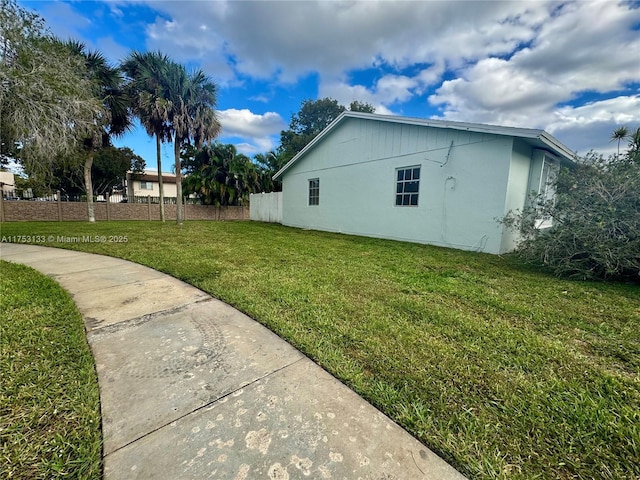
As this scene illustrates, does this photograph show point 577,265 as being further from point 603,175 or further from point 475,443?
point 475,443

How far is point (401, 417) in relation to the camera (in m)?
1.48

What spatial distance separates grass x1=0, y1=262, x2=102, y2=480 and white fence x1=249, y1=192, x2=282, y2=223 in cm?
1343

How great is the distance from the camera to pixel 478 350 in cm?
220

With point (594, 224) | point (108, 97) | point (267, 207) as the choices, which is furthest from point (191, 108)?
point (594, 224)

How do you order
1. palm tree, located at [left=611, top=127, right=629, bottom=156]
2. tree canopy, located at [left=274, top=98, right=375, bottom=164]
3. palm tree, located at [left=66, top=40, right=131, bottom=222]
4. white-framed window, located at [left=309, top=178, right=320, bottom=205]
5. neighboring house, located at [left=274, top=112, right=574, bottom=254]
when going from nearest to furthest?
neighboring house, located at [left=274, top=112, right=574, bottom=254] < palm tree, located at [left=611, top=127, right=629, bottom=156] < palm tree, located at [left=66, top=40, right=131, bottom=222] < white-framed window, located at [left=309, top=178, right=320, bottom=205] < tree canopy, located at [left=274, top=98, right=375, bottom=164]

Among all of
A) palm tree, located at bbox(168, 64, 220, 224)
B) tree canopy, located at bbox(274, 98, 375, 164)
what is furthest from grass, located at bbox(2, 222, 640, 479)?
tree canopy, located at bbox(274, 98, 375, 164)

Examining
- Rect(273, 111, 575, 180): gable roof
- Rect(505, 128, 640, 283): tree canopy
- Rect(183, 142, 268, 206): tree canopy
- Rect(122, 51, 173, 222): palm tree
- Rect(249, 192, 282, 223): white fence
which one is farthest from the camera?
Rect(183, 142, 268, 206): tree canopy

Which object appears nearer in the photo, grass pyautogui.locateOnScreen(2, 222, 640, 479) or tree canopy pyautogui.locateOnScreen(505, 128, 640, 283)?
grass pyautogui.locateOnScreen(2, 222, 640, 479)

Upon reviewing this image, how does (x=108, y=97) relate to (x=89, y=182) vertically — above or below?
above

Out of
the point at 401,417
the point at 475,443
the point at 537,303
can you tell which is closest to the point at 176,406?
the point at 401,417

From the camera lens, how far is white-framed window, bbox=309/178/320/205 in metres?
12.4

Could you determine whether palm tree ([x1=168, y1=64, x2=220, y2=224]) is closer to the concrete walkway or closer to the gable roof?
the gable roof

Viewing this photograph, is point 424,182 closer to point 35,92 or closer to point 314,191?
point 314,191

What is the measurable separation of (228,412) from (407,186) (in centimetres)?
842
